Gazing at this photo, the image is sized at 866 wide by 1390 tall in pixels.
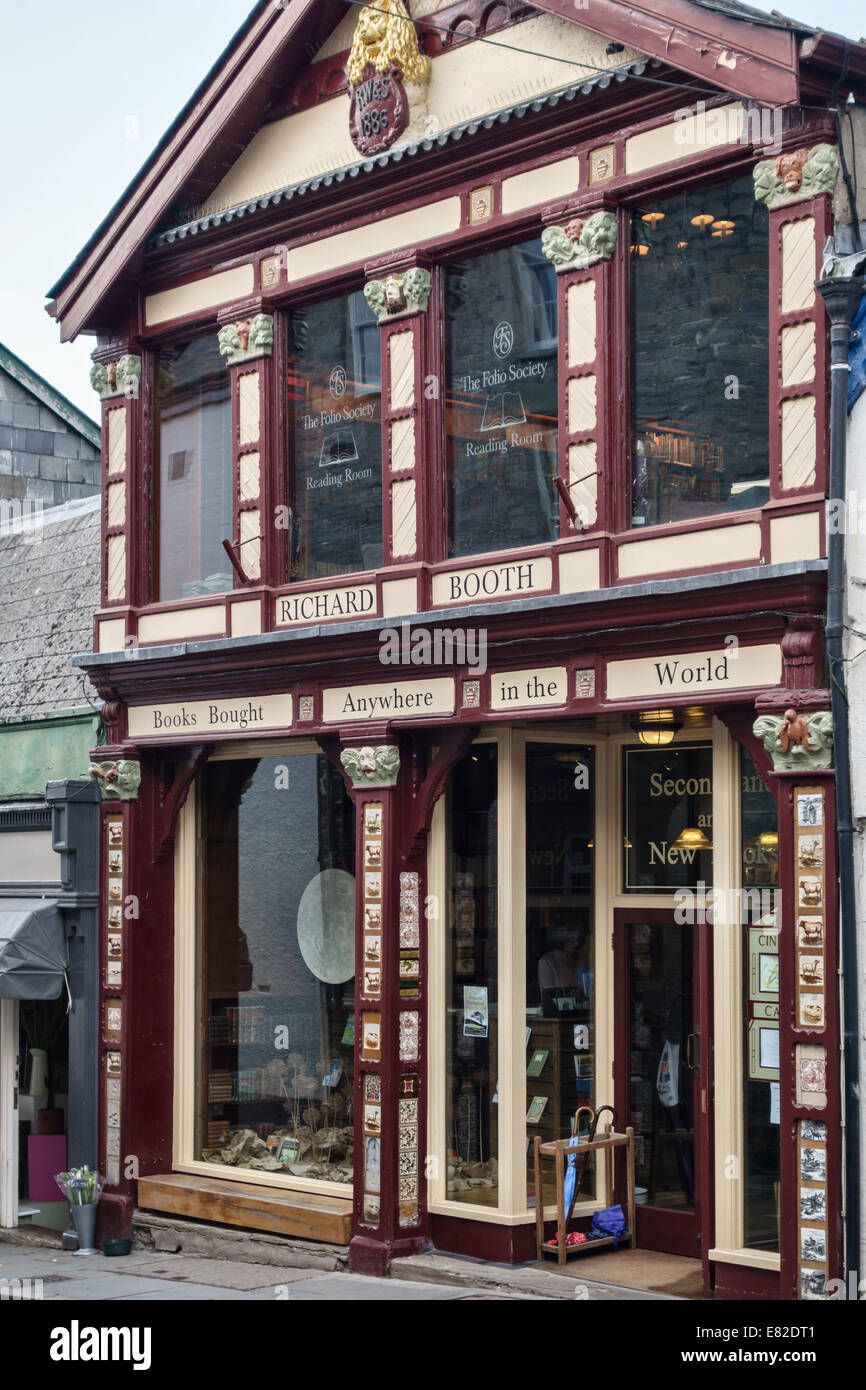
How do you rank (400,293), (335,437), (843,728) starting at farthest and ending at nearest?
(335,437)
(400,293)
(843,728)

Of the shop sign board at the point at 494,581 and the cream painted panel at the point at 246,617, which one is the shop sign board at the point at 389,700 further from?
the cream painted panel at the point at 246,617

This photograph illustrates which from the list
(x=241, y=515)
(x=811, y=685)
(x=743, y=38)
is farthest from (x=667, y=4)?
(x=241, y=515)

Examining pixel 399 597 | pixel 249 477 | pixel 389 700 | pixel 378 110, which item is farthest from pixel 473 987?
pixel 378 110

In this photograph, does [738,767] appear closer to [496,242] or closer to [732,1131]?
[732,1131]

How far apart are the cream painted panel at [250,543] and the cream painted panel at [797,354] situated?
16.9 ft

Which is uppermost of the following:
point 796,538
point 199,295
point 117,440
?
point 199,295

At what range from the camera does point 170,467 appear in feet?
52.6

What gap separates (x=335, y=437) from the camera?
14.4 metres

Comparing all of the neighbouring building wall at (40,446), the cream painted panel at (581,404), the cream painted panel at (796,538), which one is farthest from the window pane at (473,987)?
the neighbouring building wall at (40,446)

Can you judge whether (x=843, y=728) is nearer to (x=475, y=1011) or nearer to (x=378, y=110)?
(x=475, y=1011)

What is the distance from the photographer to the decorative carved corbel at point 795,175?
10828 mm

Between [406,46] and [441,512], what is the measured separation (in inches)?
140

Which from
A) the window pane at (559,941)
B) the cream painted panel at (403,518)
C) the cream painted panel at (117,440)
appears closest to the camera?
the window pane at (559,941)

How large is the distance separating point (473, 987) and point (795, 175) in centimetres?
606
